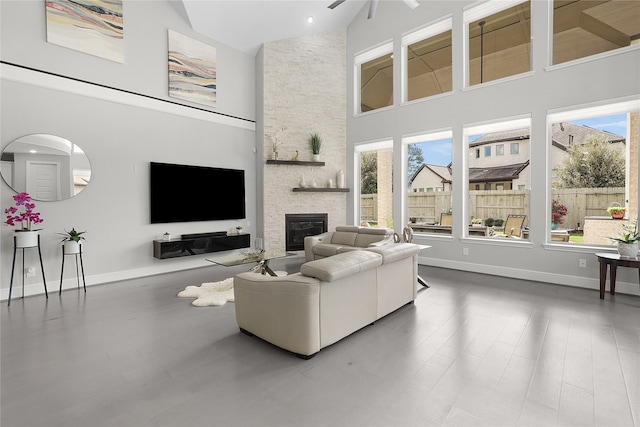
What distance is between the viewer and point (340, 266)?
2568 mm

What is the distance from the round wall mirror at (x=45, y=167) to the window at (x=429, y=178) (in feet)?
18.5

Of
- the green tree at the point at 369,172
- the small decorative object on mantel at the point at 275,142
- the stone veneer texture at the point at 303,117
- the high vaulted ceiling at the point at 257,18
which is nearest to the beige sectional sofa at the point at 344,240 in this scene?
the stone veneer texture at the point at 303,117

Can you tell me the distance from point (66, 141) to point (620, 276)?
784 cm

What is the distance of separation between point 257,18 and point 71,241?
16.4ft

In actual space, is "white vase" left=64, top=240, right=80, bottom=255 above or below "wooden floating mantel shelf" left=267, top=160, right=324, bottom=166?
below

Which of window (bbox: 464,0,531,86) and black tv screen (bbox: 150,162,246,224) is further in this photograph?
black tv screen (bbox: 150,162,246,224)

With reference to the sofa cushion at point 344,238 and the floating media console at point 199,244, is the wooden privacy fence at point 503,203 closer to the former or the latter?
the sofa cushion at point 344,238

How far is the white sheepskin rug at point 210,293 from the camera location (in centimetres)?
378

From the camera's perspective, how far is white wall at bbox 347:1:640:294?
171 inches

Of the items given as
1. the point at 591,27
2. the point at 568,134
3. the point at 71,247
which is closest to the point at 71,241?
the point at 71,247

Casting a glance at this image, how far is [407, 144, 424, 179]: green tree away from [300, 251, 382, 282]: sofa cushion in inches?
156

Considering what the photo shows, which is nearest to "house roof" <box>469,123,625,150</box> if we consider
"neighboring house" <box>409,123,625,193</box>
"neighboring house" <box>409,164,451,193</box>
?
"neighboring house" <box>409,123,625,193</box>

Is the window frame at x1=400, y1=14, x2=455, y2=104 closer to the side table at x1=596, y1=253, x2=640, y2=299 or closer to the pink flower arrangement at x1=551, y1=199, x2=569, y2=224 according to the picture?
the pink flower arrangement at x1=551, y1=199, x2=569, y2=224

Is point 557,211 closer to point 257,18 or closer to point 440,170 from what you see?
point 440,170
